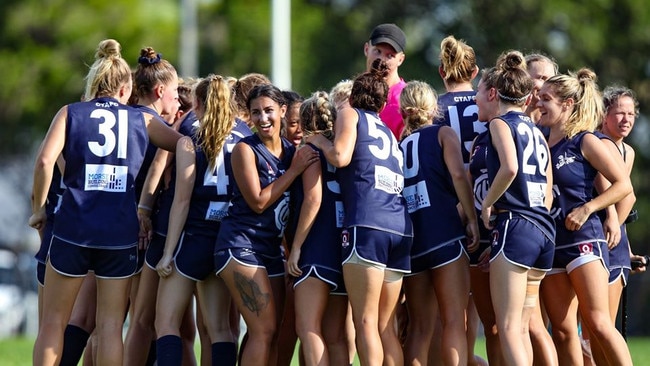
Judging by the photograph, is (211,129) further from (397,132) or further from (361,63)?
(361,63)

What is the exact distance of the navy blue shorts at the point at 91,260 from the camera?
751 cm

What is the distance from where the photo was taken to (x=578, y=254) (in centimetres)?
771

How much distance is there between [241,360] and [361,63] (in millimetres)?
24248

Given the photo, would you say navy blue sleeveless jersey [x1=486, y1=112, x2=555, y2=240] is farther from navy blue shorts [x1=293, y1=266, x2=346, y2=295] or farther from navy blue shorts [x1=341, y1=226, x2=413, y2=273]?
navy blue shorts [x1=293, y1=266, x2=346, y2=295]

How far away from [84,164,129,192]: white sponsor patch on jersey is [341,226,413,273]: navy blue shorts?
1.56 m

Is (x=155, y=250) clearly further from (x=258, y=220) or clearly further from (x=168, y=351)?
(x=258, y=220)

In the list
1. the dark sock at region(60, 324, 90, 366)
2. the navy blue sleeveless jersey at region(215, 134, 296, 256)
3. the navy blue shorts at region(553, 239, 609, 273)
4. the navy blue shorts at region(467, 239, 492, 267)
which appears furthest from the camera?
the dark sock at region(60, 324, 90, 366)

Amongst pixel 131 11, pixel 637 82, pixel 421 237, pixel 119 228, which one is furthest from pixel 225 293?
pixel 131 11

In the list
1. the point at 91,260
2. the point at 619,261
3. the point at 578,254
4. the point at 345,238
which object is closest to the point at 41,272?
the point at 91,260

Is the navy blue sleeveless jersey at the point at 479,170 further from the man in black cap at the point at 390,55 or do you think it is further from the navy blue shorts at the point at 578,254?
the man in black cap at the point at 390,55

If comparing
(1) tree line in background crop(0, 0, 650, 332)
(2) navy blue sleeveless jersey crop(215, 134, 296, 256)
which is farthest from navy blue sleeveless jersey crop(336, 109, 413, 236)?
(1) tree line in background crop(0, 0, 650, 332)

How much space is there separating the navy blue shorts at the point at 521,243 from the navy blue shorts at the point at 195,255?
6.34 ft

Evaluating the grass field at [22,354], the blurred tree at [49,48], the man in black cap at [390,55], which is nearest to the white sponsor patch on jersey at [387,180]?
the man in black cap at [390,55]

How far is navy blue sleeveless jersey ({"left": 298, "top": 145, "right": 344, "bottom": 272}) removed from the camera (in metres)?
7.51
